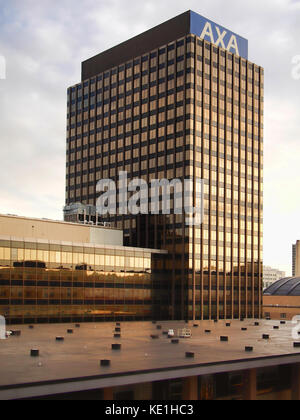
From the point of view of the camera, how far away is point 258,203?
143 metres

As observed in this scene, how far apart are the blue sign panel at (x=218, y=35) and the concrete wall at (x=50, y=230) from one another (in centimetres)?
4906

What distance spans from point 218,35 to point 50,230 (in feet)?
201

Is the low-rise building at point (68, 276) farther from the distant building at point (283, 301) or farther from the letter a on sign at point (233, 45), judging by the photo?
the letter a on sign at point (233, 45)

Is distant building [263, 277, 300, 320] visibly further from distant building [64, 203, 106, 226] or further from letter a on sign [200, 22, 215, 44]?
letter a on sign [200, 22, 215, 44]

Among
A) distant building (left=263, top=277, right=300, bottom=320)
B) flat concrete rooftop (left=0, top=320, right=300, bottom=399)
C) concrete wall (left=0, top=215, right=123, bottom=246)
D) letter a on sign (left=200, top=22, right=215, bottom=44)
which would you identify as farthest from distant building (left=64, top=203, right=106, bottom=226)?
flat concrete rooftop (left=0, top=320, right=300, bottom=399)

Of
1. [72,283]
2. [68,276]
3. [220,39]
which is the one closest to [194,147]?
[220,39]

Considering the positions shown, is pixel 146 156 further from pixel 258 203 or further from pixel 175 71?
pixel 258 203

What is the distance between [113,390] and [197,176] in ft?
268

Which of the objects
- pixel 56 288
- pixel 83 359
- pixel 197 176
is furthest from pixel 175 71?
pixel 83 359

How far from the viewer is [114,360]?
156ft

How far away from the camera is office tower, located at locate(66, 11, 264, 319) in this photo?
127 meters

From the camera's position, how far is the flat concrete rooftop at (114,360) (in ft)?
Answer: 126

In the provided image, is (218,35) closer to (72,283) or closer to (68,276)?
(68,276)
